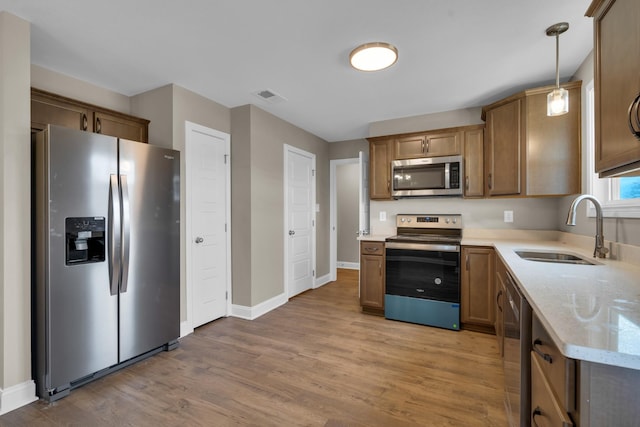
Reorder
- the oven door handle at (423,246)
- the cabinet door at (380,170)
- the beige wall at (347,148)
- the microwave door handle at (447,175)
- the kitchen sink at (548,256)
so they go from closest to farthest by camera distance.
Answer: the kitchen sink at (548,256) < the oven door handle at (423,246) < the microwave door handle at (447,175) < the cabinet door at (380,170) < the beige wall at (347,148)

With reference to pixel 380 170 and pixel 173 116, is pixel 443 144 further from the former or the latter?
pixel 173 116

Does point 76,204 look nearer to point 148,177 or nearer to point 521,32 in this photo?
point 148,177

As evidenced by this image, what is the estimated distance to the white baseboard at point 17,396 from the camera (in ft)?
5.76

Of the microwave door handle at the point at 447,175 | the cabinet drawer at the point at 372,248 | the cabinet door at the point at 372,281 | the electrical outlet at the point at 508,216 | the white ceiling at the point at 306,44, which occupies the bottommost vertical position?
the cabinet door at the point at 372,281

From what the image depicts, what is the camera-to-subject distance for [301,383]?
6.81 ft

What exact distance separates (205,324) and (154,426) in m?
1.51

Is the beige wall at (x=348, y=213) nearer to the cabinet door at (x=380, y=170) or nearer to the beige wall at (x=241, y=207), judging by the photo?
the cabinet door at (x=380, y=170)

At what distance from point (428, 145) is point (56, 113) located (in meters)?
3.60

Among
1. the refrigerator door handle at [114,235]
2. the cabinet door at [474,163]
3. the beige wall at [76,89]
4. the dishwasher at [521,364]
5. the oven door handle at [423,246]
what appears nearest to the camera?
the dishwasher at [521,364]

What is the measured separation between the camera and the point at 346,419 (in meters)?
1.71

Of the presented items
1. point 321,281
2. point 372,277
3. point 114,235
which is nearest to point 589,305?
point 372,277

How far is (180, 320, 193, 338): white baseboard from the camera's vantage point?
2822mm

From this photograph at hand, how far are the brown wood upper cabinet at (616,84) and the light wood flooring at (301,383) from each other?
1550mm

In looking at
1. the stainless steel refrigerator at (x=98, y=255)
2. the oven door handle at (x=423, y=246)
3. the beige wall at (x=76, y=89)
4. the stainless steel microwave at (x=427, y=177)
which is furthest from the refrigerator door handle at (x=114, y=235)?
the stainless steel microwave at (x=427, y=177)
